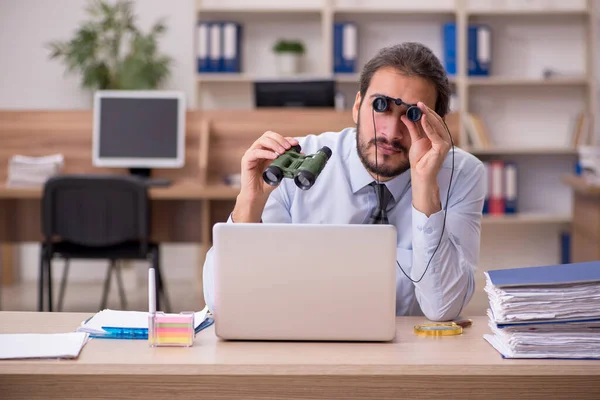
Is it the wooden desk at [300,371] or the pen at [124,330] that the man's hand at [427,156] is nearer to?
the wooden desk at [300,371]

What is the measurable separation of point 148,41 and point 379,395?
398 centimetres

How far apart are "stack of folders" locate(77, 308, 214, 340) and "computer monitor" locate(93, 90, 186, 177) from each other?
8.52ft

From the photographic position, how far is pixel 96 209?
3420 mm

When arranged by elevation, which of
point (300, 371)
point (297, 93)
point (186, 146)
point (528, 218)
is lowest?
point (300, 371)

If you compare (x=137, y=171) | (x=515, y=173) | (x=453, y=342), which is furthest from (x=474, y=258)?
(x=515, y=173)

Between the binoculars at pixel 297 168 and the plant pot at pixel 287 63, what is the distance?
3699 millimetres

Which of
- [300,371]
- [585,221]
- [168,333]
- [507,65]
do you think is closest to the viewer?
[300,371]

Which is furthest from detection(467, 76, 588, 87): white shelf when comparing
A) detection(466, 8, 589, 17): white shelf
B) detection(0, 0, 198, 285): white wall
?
detection(0, 0, 198, 285): white wall

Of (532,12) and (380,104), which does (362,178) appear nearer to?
(380,104)

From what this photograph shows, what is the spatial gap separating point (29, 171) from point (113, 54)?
134cm

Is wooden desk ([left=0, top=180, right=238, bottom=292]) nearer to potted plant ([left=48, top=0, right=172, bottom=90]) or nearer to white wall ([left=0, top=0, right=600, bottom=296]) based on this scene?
potted plant ([left=48, top=0, right=172, bottom=90])

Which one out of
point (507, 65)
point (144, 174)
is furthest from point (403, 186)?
point (507, 65)

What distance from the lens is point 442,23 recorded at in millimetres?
5316

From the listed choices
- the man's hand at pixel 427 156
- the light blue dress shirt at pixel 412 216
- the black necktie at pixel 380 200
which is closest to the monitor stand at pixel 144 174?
the light blue dress shirt at pixel 412 216
